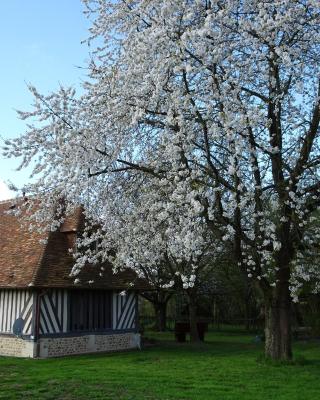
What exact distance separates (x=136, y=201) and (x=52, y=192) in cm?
223

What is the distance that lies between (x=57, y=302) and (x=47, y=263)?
4.14 feet

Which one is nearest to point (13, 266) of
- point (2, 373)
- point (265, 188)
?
point (2, 373)

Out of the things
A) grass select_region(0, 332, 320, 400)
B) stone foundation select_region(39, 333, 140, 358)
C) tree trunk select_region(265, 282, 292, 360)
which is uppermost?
tree trunk select_region(265, 282, 292, 360)

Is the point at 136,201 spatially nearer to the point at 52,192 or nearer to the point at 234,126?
the point at 52,192

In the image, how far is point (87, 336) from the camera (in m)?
17.2

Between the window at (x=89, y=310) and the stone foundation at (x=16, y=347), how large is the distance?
57.8 inches

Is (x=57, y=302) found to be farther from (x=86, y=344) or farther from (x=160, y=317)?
(x=160, y=317)

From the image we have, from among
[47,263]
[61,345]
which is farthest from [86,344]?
[47,263]

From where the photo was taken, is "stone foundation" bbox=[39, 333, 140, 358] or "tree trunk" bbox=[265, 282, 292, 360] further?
"stone foundation" bbox=[39, 333, 140, 358]

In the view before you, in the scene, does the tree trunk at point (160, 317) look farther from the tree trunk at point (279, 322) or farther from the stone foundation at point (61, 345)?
the tree trunk at point (279, 322)

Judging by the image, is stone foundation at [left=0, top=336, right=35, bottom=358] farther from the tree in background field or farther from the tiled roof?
the tree in background field

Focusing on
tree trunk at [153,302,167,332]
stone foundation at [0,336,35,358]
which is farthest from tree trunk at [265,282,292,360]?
tree trunk at [153,302,167,332]

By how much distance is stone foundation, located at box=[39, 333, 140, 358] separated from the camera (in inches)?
626

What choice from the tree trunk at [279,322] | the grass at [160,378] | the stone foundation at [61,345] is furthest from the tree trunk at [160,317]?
the tree trunk at [279,322]
